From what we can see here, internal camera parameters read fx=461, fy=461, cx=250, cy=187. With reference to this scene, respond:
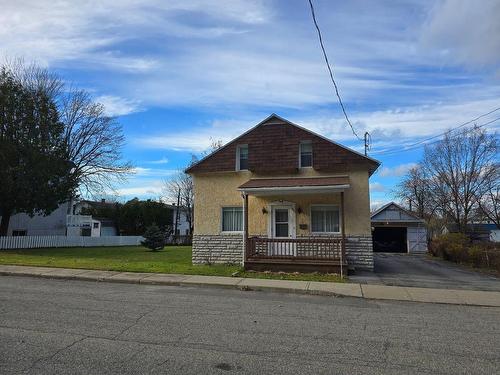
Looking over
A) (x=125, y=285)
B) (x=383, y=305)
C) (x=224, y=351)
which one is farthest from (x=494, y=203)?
(x=224, y=351)

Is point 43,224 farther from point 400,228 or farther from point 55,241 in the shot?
point 400,228

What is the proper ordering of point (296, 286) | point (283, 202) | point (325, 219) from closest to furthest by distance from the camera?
1. point (296, 286)
2. point (325, 219)
3. point (283, 202)

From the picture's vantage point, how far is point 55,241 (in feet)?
120

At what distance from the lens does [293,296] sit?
39.4 feet

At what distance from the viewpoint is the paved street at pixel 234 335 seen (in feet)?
18.6

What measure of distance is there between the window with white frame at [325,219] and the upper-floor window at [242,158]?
11.6 feet

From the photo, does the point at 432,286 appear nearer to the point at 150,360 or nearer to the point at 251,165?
the point at 251,165

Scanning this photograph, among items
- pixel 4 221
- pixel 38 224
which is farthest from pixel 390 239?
pixel 4 221

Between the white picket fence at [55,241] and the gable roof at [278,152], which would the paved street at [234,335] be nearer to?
the gable roof at [278,152]

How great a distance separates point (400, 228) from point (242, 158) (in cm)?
2754

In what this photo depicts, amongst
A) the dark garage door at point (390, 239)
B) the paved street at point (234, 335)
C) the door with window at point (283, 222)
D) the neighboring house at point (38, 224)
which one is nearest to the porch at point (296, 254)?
the door with window at point (283, 222)

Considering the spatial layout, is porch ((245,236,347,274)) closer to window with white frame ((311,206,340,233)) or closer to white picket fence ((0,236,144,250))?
window with white frame ((311,206,340,233))

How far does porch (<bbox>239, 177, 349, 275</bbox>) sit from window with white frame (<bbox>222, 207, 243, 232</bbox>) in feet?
1.87

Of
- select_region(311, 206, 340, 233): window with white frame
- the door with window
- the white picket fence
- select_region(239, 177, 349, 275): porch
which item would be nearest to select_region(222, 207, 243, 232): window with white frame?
select_region(239, 177, 349, 275): porch
